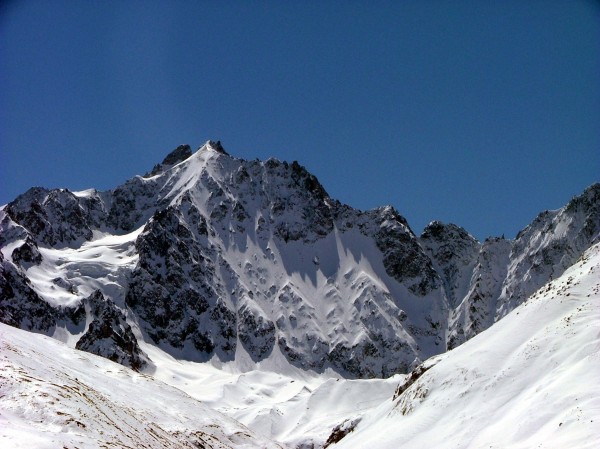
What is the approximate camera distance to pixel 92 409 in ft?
106

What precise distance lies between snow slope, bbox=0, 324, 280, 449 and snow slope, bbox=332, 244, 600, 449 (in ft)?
43.1

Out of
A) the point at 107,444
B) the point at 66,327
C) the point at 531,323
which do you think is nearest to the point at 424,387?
the point at 531,323

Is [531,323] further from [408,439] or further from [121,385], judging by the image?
[121,385]

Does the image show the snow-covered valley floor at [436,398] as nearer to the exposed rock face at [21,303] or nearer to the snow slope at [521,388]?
the snow slope at [521,388]

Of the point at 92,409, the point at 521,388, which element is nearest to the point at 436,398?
the point at 521,388

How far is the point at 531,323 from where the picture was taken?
4847cm

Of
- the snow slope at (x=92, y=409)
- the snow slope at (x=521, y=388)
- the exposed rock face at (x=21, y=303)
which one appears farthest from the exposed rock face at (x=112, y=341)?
the snow slope at (x=521, y=388)

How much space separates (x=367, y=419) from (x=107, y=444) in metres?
38.9

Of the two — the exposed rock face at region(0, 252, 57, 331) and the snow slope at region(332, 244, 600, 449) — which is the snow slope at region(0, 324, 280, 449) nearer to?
the snow slope at region(332, 244, 600, 449)

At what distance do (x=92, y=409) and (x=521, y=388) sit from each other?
26170 millimetres

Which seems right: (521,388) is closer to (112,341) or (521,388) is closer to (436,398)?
(436,398)

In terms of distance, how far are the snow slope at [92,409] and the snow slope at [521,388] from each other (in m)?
13.1

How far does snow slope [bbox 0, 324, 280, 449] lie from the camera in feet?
81.7

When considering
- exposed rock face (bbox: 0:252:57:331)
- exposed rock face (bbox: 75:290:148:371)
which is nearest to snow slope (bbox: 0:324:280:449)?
exposed rock face (bbox: 75:290:148:371)
